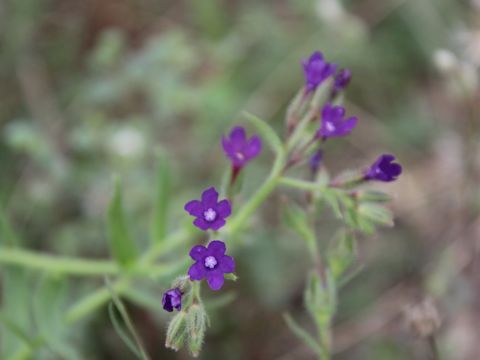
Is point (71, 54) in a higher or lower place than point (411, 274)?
higher

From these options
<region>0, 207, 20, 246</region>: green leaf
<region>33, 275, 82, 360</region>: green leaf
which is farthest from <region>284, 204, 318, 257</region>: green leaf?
<region>0, 207, 20, 246</region>: green leaf

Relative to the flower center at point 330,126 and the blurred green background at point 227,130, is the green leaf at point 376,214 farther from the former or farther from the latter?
the blurred green background at point 227,130

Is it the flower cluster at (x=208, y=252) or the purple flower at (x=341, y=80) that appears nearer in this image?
the flower cluster at (x=208, y=252)

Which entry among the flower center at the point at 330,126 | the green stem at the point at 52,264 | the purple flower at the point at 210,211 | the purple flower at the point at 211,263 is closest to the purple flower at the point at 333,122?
the flower center at the point at 330,126

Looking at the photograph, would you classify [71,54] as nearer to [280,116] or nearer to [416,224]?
[280,116]

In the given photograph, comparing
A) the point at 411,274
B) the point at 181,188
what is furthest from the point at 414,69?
the point at 181,188

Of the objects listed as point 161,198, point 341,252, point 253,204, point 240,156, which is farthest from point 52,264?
point 341,252
